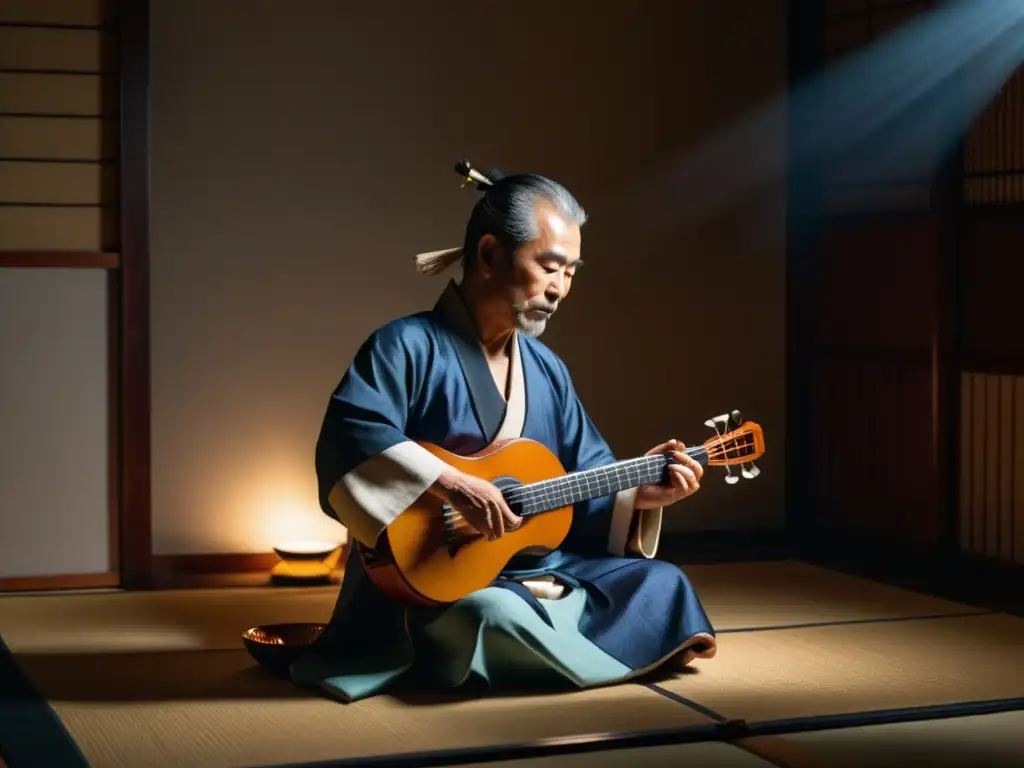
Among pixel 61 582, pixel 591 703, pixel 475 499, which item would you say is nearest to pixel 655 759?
pixel 591 703

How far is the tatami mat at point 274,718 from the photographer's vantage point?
297 centimetres

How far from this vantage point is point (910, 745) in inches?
118

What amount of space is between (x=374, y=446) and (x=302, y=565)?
1.80 m

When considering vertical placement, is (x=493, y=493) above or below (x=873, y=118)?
below

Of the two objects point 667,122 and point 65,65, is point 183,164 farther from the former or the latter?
point 667,122

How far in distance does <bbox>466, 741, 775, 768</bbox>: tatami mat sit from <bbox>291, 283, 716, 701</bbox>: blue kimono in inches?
20.3

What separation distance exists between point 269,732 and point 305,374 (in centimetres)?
236

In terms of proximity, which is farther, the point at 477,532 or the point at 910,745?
the point at 477,532

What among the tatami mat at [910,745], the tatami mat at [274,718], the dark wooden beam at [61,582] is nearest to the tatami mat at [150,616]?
the dark wooden beam at [61,582]

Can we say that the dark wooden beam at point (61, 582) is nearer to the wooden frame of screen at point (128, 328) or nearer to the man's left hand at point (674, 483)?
the wooden frame of screen at point (128, 328)

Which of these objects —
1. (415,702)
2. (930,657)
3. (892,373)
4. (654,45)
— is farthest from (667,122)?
(415,702)

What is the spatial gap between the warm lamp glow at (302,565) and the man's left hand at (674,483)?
161 centimetres

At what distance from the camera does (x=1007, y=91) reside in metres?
4.88

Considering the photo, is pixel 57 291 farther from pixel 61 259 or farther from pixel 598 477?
pixel 598 477
